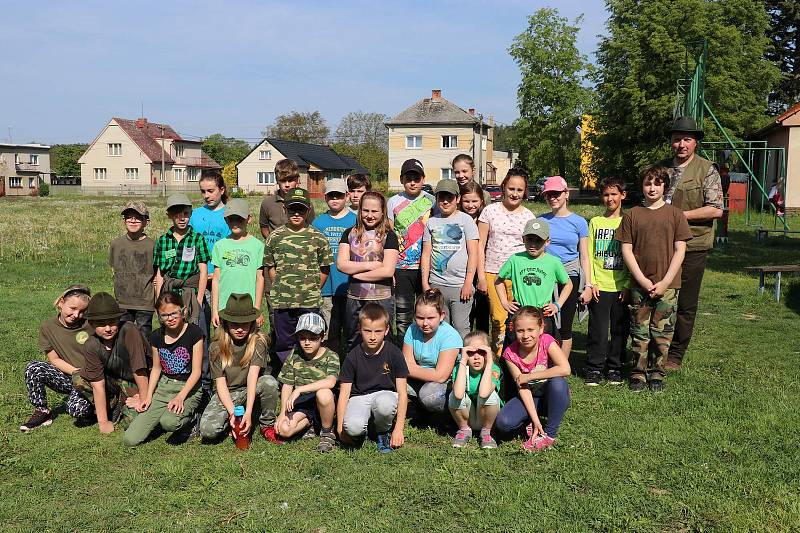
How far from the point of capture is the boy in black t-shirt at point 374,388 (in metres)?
5.05


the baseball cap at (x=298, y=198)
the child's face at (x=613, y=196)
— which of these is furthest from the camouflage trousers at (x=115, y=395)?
the child's face at (x=613, y=196)

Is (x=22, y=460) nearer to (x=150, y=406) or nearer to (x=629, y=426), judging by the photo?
(x=150, y=406)

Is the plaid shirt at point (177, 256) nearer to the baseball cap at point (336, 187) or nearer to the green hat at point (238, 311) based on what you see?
the green hat at point (238, 311)

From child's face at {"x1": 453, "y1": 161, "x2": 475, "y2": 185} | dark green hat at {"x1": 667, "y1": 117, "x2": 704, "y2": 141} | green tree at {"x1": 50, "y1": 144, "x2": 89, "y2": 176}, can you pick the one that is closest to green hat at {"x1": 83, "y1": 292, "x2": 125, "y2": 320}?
child's face at {"x1": 453, "y1": 161, "x2": 475, "y2": 185}

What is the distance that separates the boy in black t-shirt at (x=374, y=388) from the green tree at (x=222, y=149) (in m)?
94.9

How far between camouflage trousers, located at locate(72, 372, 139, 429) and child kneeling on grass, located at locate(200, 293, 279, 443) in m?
0.76

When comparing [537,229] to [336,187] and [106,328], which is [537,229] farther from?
[106,328]

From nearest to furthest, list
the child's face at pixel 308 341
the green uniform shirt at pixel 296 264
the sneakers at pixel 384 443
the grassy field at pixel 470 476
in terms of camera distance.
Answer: the grassy field at pixel 470 476
the sneakers at pixel 384 443
the child's face at pixel 308 341
the green uniform shirt at pixel 296 264

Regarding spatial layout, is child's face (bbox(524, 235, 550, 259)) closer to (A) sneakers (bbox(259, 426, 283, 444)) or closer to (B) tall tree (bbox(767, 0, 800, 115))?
(A) sneakers (bbox(259, 426, 283, 444))

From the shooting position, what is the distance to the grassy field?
391 cm

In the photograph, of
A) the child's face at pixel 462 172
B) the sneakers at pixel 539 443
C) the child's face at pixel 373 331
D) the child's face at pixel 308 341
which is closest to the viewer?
the sneakers at pixel 539 443

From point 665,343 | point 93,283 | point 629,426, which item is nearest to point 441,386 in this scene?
point 629,426

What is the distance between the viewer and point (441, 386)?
5.34 metres

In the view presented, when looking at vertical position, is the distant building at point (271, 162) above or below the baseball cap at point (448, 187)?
above
